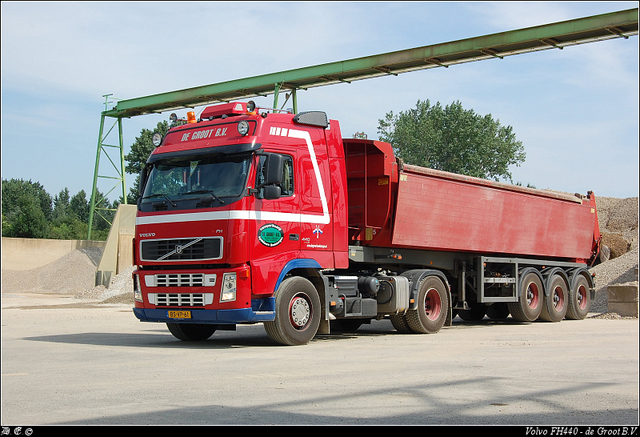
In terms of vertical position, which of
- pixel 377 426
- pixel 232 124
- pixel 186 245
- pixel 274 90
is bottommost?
pixel 377 426

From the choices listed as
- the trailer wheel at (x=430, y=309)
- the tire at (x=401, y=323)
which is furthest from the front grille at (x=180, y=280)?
the trailer wheel at (x=430, y=309)

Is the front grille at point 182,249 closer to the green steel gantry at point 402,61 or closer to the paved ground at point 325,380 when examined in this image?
the paved ground at point 325,380

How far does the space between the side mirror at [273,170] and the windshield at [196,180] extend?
0.31 m

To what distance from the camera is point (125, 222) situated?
33.4 metres

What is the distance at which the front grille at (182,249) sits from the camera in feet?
35.7

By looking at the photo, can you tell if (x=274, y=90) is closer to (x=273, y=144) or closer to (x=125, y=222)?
(x=125, y=222)

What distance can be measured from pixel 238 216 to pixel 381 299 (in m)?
3.77

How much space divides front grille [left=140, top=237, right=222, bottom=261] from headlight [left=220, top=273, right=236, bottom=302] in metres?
0.34

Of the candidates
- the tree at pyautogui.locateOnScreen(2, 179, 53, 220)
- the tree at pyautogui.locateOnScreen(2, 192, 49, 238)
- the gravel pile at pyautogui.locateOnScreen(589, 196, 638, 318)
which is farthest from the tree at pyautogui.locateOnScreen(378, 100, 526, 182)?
the tree at pyautogui.locateOnScreen(2, 179, 53, 220)

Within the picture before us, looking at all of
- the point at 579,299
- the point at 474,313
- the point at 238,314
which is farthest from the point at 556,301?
the point at 238,314

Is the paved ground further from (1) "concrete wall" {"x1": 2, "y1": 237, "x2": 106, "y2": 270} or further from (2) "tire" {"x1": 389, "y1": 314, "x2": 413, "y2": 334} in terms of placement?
(1) "concrete wall" {"x1": 2, "y1": 237, "x2": 106, "y2": 270}

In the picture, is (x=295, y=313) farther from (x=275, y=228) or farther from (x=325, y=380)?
(x=325, y=380)

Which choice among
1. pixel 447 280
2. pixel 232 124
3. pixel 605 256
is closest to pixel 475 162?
pixel 605 256

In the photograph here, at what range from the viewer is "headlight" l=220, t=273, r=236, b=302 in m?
10.8
